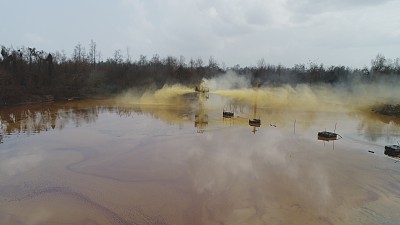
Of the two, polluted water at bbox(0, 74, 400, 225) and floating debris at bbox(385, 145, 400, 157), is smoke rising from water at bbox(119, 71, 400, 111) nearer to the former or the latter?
polluted water at bbox(0, 74, 400, 225)

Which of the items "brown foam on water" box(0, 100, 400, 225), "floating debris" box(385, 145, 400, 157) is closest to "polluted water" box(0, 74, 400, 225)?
"brown foam on water" box(0, 100, 400, 225)

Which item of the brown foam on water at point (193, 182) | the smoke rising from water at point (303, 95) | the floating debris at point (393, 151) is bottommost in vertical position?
the brown foam on water at point (193, 182)

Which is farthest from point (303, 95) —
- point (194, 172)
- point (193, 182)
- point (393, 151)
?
point (193, 182)

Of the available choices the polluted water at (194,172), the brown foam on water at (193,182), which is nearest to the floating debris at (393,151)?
the polluted water at (194,172)

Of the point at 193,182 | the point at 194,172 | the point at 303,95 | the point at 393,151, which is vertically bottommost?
the point at 193,182

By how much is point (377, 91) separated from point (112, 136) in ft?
147

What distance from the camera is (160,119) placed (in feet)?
116

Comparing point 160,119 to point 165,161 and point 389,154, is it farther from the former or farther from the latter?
point 389,154

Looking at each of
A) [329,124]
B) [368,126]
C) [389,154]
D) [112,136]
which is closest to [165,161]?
[112,136]

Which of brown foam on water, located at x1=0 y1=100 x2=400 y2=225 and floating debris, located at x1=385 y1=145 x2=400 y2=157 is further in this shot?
floating debris, located at x1=385 y1=145 x2=400 y2=157

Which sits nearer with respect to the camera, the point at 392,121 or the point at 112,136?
the point at 112,136

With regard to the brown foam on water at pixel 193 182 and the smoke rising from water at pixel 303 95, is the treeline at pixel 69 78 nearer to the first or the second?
the smoke rising from water at pixel 303 95

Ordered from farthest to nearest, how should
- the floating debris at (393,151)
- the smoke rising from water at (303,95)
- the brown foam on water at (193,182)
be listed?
the smoke rising from water at (303,95), the floating debris at (393,151), the brown foam on water at (193,182)

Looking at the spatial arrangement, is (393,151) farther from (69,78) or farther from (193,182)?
(69,78)
